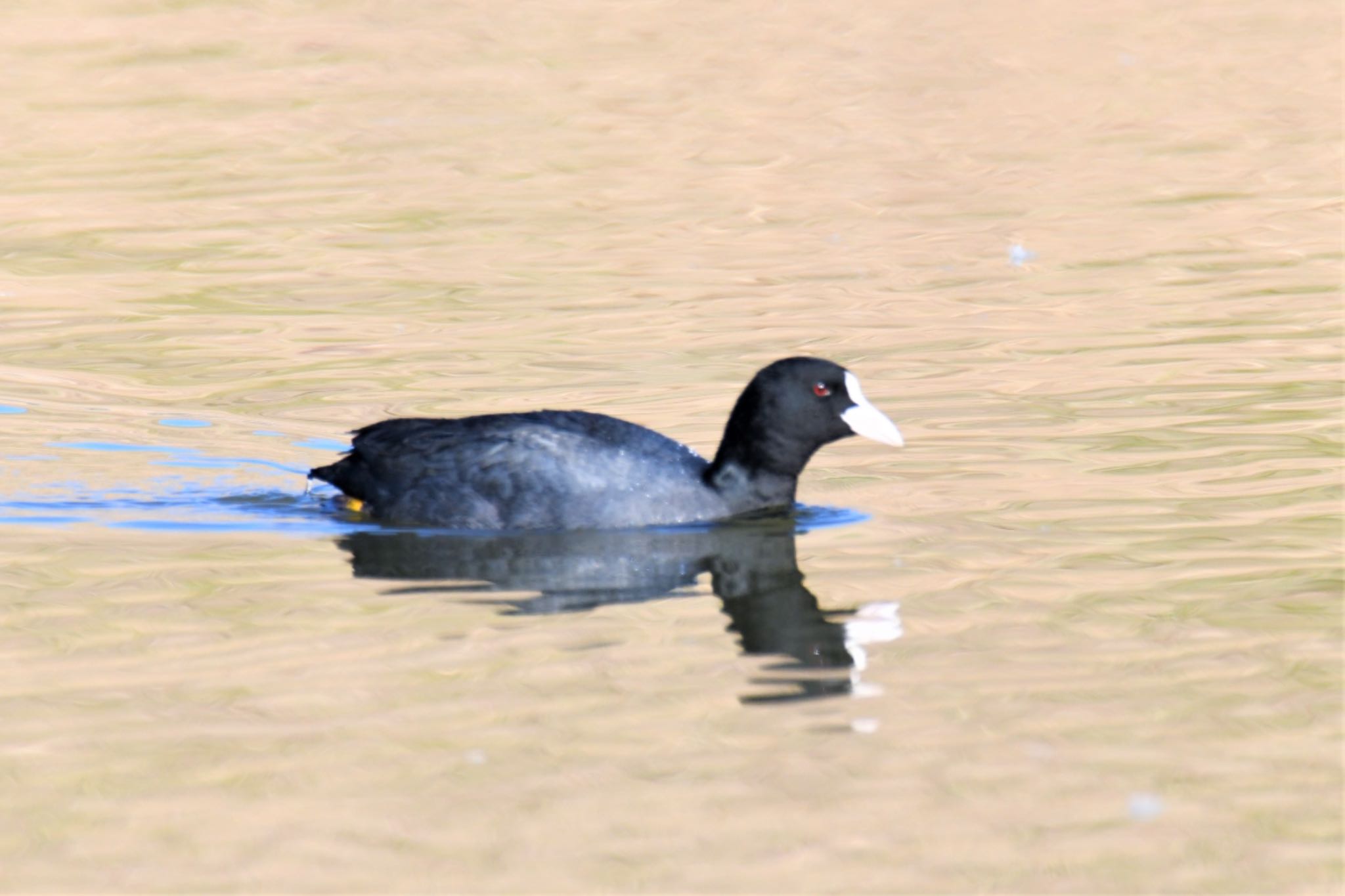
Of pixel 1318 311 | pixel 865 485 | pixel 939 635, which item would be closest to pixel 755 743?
pixel 939 635

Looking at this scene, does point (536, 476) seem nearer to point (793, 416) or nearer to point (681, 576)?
point (681, 576)

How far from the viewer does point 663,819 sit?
18.1 feet

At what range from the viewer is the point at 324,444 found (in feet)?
34.3

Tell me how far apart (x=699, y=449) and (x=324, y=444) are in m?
1.79

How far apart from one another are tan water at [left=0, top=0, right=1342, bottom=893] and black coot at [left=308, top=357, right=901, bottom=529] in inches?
12.0

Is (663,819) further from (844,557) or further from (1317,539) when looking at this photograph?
(1317,539)

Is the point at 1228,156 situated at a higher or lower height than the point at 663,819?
higher

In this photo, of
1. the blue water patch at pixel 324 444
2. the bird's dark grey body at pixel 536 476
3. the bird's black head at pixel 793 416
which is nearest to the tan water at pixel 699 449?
the blue water patch at pixel 324 444

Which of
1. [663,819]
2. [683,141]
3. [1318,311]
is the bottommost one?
[663,819]

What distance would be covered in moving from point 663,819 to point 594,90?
53.9 ft

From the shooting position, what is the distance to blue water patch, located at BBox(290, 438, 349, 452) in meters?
10.4

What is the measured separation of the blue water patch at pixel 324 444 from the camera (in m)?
10.4

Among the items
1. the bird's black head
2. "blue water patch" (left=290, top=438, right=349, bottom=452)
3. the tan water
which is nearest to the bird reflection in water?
the tan water

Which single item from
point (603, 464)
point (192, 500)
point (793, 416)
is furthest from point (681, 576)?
point (192, 500)
